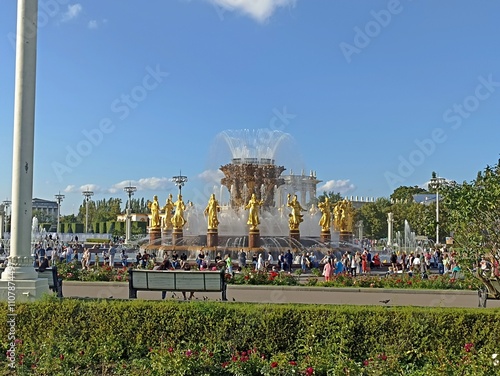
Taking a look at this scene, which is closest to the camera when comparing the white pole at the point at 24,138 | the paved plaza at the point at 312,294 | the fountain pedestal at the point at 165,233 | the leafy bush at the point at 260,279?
the white pole at the point at 24,138

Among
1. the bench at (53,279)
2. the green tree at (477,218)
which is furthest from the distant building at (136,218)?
the green tree at (477,218)

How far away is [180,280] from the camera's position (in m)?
13.8

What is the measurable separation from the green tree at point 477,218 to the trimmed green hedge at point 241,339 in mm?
3065

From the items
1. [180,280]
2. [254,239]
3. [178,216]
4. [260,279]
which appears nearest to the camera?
[180,280]

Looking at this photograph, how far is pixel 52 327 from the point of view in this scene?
330 inches

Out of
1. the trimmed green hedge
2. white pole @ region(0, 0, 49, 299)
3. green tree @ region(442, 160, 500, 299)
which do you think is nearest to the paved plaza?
green tree @ region(442, 160, 500, 299)

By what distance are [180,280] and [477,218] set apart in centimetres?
696

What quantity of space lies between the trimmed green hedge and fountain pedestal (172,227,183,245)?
85.2ft

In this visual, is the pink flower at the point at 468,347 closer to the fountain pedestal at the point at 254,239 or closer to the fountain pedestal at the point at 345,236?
the fountain pedestal at the point at 254,239

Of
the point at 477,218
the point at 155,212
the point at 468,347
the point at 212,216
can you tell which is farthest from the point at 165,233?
the point at 468,347

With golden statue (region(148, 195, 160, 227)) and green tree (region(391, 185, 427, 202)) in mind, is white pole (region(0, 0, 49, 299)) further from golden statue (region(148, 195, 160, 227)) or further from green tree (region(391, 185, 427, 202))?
green tree (region(391, 185, 427, 202))

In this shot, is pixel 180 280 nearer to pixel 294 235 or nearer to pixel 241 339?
pixel 241 339

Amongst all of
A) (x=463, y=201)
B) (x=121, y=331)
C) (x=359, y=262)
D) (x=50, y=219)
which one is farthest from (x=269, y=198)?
(x=50, y=219)

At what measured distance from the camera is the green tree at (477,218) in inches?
419
